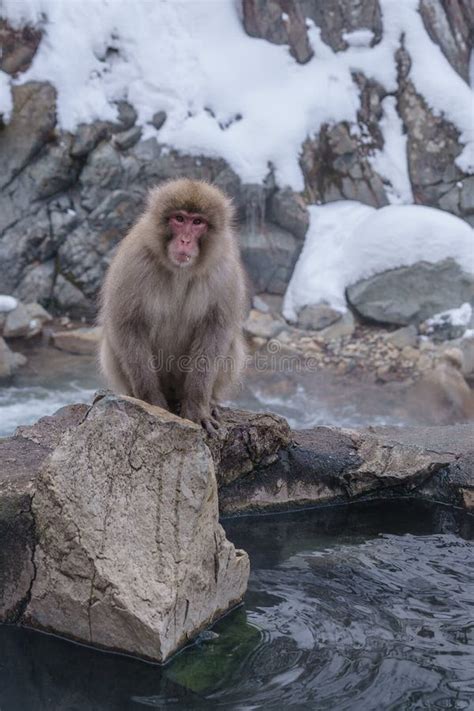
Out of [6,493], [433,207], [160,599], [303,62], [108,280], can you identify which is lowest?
[160,599]

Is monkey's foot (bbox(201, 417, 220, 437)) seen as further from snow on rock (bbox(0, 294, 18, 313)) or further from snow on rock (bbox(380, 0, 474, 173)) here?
snow on rock (bbox(380, 0, 474, 173))

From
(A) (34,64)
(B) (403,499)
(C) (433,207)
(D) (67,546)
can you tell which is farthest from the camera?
(C) (433,207)

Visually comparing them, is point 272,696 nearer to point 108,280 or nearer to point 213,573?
point 213,573

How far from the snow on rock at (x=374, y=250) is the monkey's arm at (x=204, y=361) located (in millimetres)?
5498

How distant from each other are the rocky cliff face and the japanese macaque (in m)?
5.36

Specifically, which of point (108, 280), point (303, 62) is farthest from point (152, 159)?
point (108, 280)

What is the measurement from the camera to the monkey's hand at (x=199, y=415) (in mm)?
3445

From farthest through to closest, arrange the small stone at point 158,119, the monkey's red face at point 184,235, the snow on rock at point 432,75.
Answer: the snow on rock at point 432,75 < the small stone at point 158,119 < the monkey's red face at point 184,235

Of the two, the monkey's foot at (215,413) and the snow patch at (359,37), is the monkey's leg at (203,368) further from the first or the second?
the snow patch at (359,37)

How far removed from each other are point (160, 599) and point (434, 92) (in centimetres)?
899

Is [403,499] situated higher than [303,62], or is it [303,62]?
[303,62]

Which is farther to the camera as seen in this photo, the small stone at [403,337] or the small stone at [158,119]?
the small stone at [158,119]

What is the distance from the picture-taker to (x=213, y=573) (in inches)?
108

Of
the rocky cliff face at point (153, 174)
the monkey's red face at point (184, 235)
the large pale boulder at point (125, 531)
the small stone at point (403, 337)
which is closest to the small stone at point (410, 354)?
the small stone at point (403, 337)
